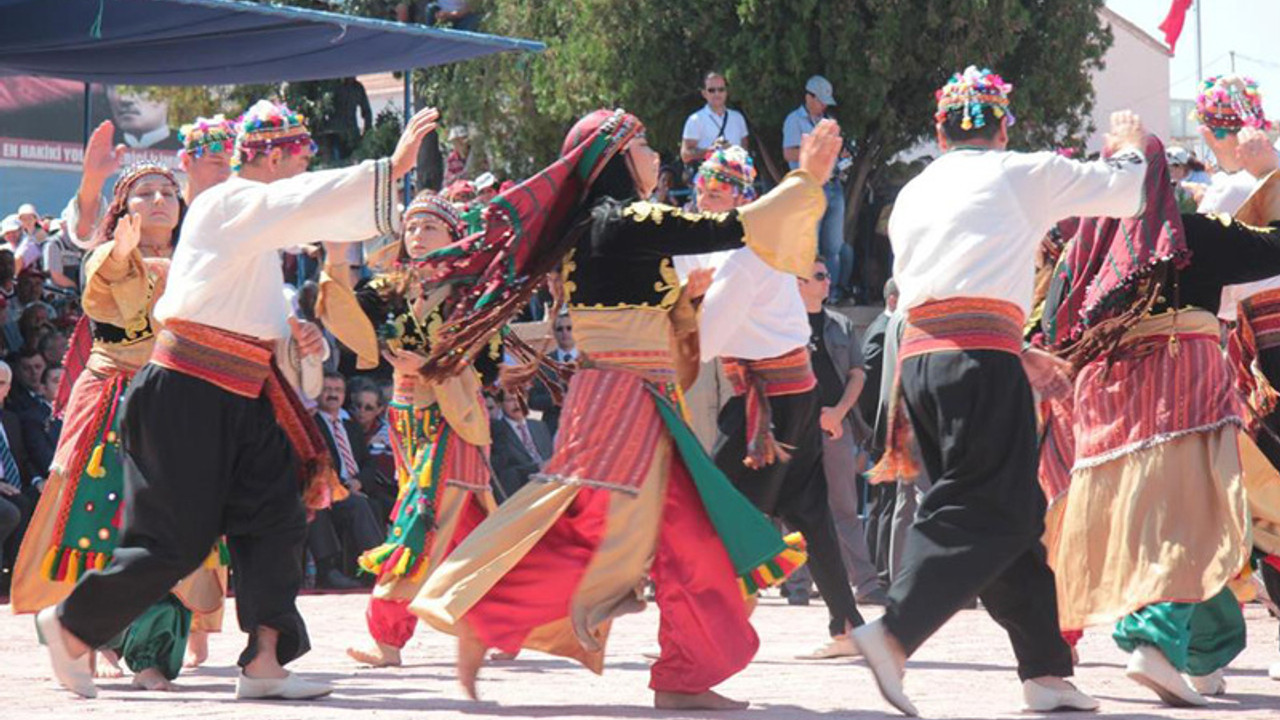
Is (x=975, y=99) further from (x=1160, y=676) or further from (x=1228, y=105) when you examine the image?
(x=1160, y=676)

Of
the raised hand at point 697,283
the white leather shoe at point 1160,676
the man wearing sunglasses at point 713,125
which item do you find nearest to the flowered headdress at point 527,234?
the raised hand at point 697,283

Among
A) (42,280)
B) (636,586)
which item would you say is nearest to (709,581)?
(636,586)

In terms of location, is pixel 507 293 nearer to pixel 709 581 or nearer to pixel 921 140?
pixel 709 581

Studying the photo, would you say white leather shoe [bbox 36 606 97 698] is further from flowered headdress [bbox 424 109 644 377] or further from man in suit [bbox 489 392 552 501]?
man in suit [bbox 489 392 552 501]

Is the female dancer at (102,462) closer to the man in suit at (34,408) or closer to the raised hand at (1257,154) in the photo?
the raised hand at (1257,154)

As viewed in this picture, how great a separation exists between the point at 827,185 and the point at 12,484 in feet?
27.5

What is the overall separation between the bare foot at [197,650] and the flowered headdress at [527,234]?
8.07 feet

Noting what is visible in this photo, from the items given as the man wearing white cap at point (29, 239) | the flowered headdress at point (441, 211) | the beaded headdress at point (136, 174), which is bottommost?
the man wearing white cap at point (29, 239)

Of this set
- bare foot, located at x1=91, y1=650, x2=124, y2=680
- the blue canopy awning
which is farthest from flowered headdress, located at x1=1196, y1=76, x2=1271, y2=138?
the blue canopy awning

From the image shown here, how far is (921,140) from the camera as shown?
22.8 m

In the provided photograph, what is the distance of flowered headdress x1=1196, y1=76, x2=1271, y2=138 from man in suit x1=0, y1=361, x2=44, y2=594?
7.05 m

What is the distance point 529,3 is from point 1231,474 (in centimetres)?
1667

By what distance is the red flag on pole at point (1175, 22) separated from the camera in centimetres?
2650

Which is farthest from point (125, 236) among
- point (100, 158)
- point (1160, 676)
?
point (1160, 676)
